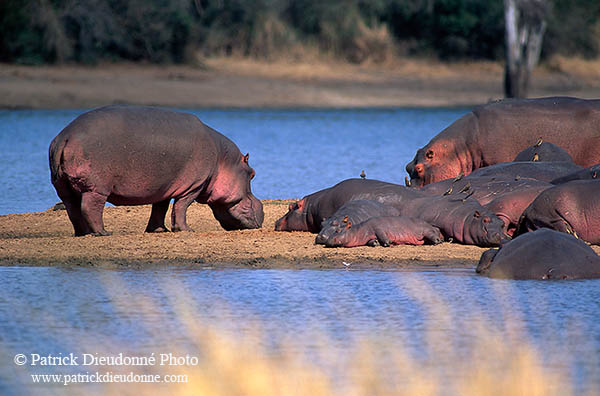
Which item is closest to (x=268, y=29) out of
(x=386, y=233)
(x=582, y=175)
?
(x=582, y=175)

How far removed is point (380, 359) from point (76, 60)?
22.0 m

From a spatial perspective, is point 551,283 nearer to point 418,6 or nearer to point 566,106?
point 566,106

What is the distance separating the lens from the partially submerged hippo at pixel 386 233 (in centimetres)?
841

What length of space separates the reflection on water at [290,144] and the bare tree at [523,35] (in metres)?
2.32

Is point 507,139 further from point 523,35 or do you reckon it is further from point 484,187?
point 523,35

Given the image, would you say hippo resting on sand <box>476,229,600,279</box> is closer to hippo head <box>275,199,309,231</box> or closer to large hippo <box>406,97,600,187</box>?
hippo head <box>275,199,309,231</box>

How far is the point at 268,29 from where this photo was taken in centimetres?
2977

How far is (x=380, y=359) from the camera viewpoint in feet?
17.3

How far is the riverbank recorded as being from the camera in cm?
2389

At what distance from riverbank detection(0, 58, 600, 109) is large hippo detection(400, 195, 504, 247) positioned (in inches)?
604

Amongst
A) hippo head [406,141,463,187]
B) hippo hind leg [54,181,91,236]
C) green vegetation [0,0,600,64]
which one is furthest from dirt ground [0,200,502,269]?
green vegetation [0,0,600,64]

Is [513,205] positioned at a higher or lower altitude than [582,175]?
lower

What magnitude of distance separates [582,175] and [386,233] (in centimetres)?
185

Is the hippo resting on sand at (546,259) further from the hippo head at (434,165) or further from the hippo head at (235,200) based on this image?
the hippo head at (434,165)
